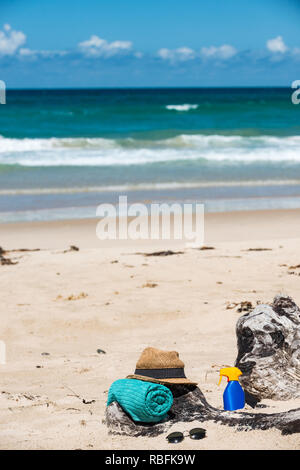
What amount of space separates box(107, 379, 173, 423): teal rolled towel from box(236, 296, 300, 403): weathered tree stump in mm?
671

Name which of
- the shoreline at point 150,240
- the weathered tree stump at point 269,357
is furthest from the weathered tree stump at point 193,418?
the shoreline at point 150,240

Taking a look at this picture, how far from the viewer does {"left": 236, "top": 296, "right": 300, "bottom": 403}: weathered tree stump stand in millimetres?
3805

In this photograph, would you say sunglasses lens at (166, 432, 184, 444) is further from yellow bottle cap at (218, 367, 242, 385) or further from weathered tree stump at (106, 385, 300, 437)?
yellow bottle cap at (218, 367, 242, 385)

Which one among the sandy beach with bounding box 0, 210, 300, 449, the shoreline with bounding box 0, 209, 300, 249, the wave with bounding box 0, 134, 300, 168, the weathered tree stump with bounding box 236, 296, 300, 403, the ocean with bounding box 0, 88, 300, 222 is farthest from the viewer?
the wave with bounding box 0, 134, 300, 168

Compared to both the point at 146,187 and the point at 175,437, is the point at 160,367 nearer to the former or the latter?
the point at 175,437

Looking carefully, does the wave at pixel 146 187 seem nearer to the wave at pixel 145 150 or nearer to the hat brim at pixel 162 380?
the wave at pixel 145 150

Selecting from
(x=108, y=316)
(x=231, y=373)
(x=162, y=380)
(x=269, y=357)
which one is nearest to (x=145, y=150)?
(x=108, y=316)

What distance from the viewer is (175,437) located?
3.32 meters

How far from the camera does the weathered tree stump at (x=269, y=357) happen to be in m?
3.80

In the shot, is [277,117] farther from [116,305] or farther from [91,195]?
[116,305]

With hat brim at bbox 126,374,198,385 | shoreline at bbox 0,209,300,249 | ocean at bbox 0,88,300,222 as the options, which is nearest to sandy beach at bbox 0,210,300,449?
shoreline at bbox 0,209,300,249

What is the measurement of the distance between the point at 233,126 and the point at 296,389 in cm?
3096

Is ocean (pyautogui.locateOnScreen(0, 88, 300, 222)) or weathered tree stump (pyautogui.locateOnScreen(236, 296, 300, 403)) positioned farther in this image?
ocean (pyautogui.locateOnScreen(0, 88, 300, 222))
